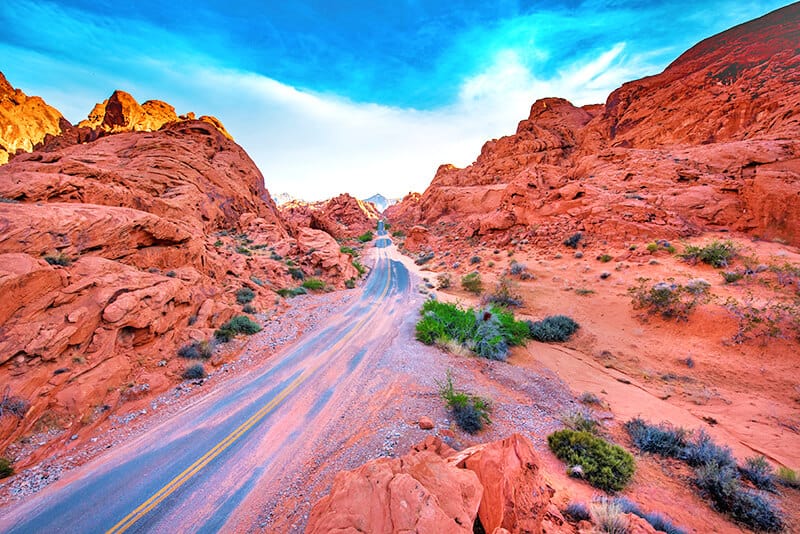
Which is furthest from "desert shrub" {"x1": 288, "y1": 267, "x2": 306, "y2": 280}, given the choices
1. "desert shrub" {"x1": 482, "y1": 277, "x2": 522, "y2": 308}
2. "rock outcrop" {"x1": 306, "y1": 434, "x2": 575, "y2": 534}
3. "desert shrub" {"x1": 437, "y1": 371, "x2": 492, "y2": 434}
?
"rock outcrop" {"x1": 306, "y1": 434, "x2": 575, "y2": 534}

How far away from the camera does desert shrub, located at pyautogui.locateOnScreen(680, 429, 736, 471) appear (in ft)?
15.0

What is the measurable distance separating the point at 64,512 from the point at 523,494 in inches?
286

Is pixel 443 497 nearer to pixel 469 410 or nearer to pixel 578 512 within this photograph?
pixel 578 512

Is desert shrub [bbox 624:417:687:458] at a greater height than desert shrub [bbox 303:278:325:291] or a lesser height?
lesser

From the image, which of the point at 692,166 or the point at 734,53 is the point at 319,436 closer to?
the point at 692,166

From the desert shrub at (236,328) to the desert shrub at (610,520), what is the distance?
1138cm

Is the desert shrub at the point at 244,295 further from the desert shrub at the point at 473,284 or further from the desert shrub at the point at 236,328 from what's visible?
the desert shrub at the point at 473,284

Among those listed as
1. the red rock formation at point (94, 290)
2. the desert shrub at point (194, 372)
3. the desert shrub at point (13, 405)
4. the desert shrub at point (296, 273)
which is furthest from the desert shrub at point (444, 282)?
the desert shrub at point (13, 405)

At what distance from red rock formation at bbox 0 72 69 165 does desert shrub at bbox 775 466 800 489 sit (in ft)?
215

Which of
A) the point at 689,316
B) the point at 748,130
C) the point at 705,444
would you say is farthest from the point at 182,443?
the point at 748,130

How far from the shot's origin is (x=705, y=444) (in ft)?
16.0

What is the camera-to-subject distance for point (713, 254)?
12469 millimetres

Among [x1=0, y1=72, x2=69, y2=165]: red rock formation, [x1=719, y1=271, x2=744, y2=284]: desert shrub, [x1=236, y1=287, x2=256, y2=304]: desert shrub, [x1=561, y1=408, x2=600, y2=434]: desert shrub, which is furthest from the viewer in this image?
[x1=0, y1=72, x2=69, y2=165]: red rock formation

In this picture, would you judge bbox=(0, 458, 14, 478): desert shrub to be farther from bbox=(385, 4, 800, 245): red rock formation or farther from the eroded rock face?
bbox=(385, 4, 800, 245): red rock formation
